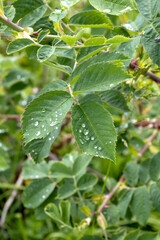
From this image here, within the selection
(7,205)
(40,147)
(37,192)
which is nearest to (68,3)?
(40,147)

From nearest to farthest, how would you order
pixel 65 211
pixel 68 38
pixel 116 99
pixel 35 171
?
pixel 68 38
pixel 116 99
pixel 65 211
pixel 35 171

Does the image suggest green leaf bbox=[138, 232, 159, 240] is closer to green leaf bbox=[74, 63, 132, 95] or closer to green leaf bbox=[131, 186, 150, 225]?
green leaf bbox=[131, 186, 150, 225]

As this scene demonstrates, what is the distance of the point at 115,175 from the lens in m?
1.47

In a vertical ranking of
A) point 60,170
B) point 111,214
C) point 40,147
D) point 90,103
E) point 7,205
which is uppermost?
point 90,103

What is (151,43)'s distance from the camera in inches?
27.1

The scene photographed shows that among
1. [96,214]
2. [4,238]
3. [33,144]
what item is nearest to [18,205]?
[4,238]

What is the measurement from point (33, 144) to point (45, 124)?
0.15m

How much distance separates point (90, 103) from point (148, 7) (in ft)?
0.89

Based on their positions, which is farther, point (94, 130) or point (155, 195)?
point (155, 195)

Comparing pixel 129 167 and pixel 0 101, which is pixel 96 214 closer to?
pixel 129 167

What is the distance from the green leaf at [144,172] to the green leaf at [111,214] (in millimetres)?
143

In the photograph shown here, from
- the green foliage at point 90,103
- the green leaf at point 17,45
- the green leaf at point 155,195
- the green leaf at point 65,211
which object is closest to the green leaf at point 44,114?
the green foliage at point 90,103

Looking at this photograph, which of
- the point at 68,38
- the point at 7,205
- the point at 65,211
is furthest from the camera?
the point at 7,205

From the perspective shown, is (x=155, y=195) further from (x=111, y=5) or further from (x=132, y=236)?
(x=111, y=5)
